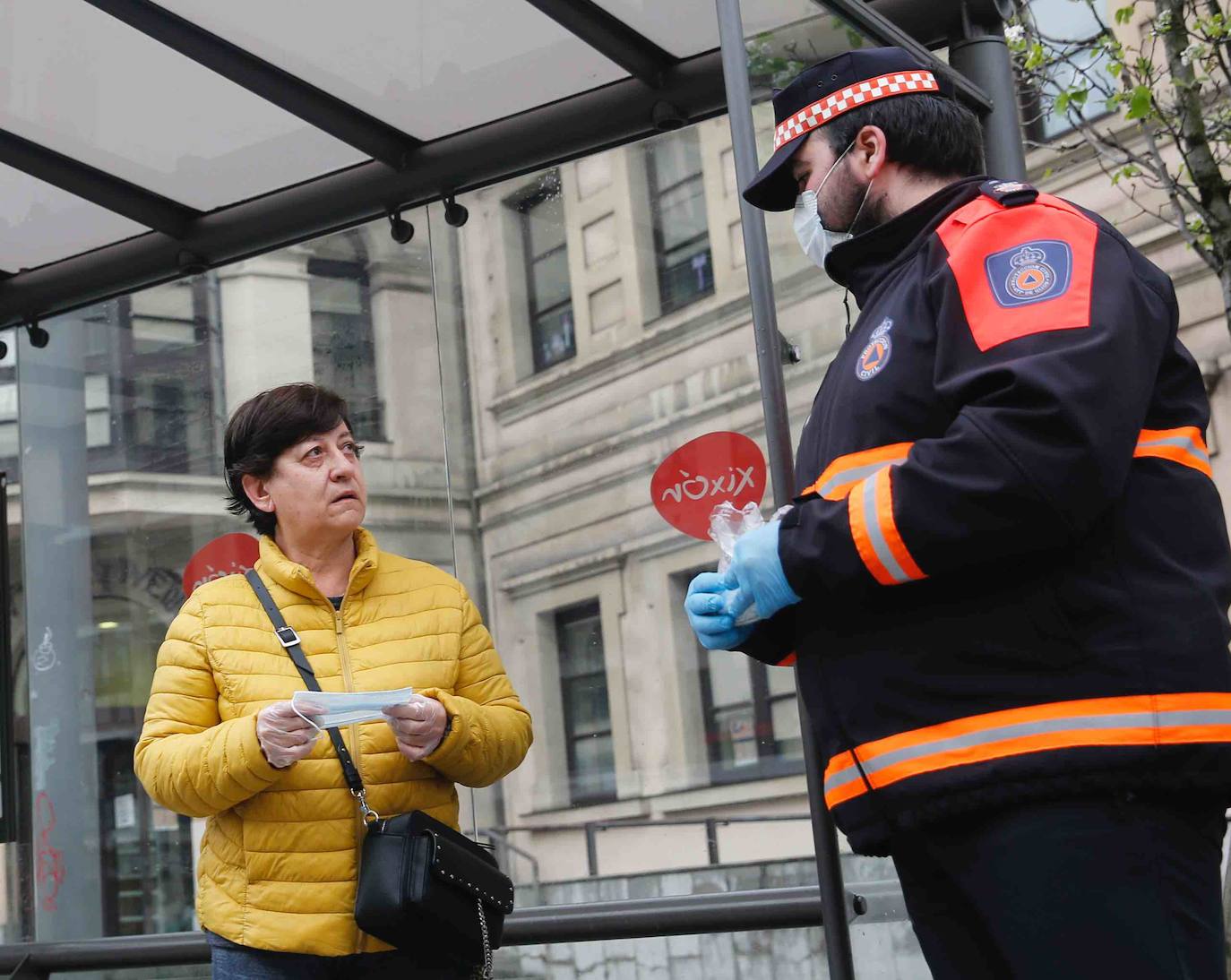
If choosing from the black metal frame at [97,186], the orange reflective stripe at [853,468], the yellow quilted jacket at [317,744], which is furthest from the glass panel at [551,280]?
the orange reflective stripe at [853,468]

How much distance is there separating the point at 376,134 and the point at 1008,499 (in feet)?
11.6

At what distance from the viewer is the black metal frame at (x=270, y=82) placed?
4.54 metres

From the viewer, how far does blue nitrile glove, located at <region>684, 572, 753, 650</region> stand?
223cm

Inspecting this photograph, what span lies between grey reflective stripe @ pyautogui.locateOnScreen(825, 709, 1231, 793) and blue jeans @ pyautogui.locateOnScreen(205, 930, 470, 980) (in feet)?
4.40

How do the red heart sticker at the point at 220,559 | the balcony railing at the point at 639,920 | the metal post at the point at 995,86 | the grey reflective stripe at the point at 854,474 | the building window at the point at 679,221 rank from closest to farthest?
the grey reflective stripe at the point at 854,474
the metal post at the point at 995,86
the balcony railing at the point at 639,920
the building window at the point at 679,221
the red heart sticker at the point at 220,559

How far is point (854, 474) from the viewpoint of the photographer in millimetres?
2098

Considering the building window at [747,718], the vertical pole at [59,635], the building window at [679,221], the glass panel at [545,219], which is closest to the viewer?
the building window at [679,221]

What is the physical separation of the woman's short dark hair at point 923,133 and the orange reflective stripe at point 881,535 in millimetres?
618

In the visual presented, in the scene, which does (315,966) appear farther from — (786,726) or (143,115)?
(786,726)

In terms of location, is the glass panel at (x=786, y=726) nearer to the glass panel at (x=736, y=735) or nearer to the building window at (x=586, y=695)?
the glass panel at (x=736, y=735)

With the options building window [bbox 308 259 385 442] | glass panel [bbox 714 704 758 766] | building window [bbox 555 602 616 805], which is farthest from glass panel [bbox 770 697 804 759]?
building window [bbox 308 259 385 442]

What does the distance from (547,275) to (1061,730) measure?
5.86 m

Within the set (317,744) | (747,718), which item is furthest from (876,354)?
(747,718)

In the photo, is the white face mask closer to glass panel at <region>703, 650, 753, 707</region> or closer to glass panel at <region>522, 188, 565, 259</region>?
glass panel at <region>703, 650, 753, 707</region>
